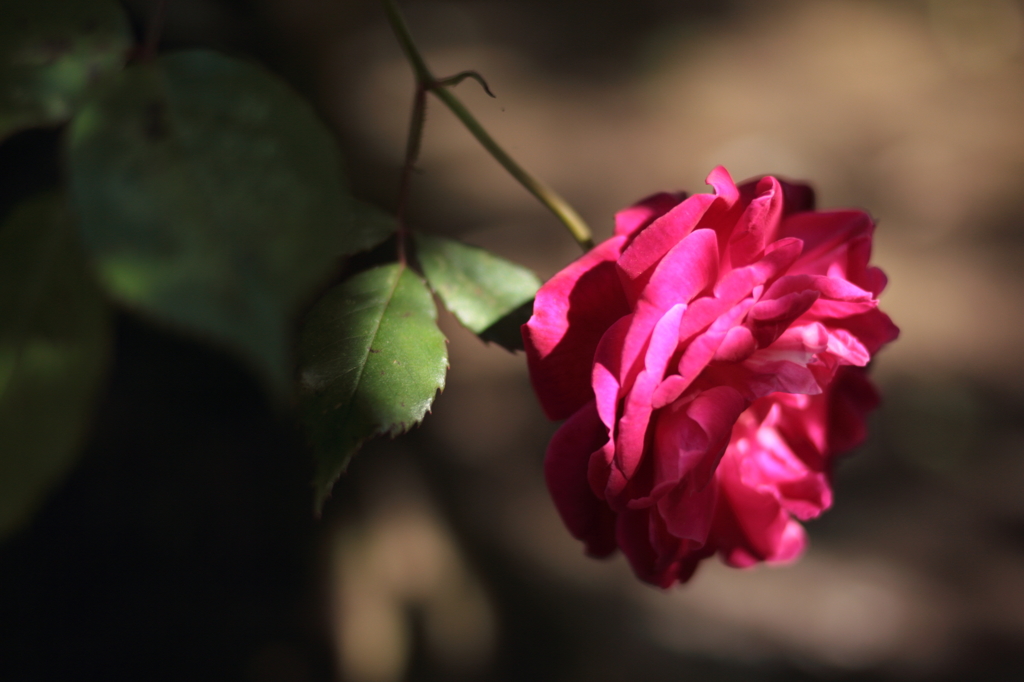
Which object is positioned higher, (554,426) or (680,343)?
(680,343)

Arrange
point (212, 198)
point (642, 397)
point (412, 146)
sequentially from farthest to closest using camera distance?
point (412, 146) → point (642, 397) → point (212, 198)

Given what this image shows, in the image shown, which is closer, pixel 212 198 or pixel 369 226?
pixel 212 198

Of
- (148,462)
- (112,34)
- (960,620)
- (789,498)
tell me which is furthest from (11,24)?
(960,620)

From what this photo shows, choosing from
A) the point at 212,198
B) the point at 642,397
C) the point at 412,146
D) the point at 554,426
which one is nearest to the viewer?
the point at 212,198

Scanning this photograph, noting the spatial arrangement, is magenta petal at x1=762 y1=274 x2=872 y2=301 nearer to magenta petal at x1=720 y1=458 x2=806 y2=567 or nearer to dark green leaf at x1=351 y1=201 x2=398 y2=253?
magenta petal at x1=720 y1=458 x2=806 y2=567

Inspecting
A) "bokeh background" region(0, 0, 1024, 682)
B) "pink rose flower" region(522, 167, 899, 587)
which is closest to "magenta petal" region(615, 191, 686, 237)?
"pink rose flower" region(522, 167, 899, 587)

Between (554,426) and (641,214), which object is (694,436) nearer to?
(641,214)

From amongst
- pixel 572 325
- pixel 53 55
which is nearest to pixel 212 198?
pixel 53 55
